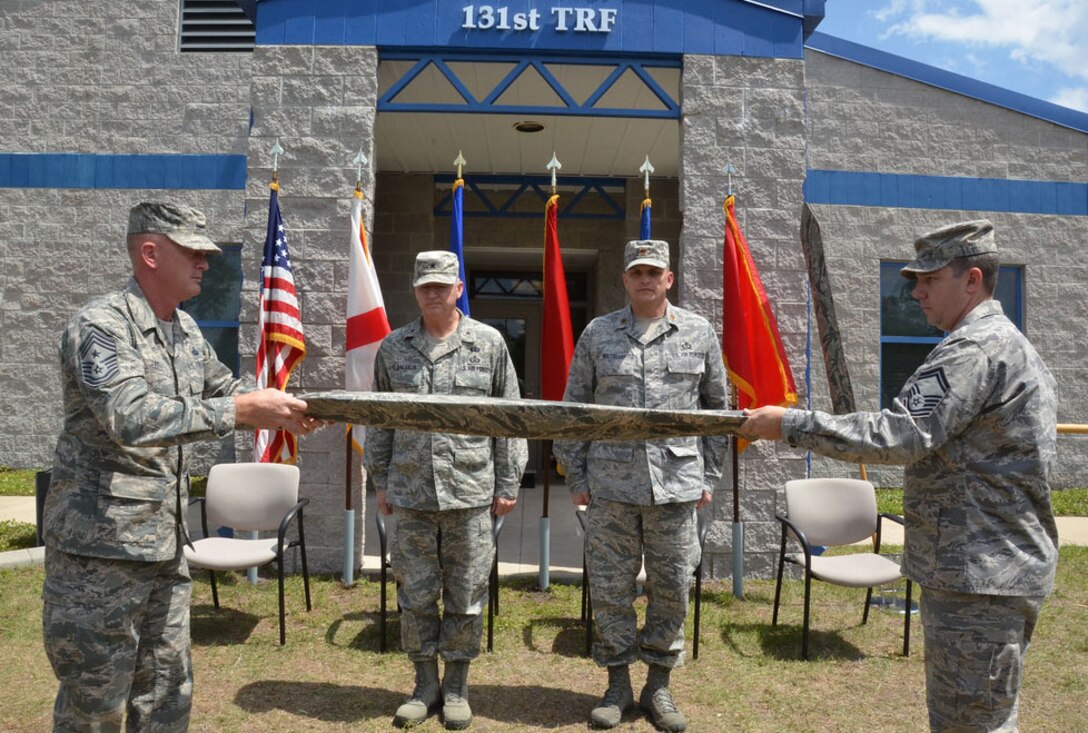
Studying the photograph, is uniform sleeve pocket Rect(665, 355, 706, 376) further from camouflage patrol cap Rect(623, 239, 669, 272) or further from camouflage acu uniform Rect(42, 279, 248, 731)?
camouflage acu uniform Rect(42, 279, 248, 731)

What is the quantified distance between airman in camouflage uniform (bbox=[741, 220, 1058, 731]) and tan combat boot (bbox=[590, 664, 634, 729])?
4.51ft

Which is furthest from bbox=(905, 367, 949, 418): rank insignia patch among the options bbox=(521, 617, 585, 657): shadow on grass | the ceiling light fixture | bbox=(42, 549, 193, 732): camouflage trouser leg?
the ceiling light fixture

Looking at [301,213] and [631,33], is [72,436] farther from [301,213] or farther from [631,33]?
[631,33]

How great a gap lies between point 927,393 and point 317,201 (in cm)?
424

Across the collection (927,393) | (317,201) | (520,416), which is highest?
(317,201)

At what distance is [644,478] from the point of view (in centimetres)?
322

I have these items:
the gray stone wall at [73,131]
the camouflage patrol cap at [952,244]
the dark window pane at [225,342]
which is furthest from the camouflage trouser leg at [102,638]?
the gray stone wall at [73,131]

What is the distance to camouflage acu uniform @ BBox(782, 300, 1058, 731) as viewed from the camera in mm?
2031

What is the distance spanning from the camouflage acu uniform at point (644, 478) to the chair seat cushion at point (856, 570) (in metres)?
1.03

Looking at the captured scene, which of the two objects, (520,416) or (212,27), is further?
(212,27)

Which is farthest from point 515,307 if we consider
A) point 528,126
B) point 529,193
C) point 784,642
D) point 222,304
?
point 784,642

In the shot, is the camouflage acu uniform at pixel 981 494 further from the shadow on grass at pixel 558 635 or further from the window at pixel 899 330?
the window at pixel 899 330

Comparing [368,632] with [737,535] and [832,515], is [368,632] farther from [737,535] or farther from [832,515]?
[832,515]

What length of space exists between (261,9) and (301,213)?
56.5 inches
